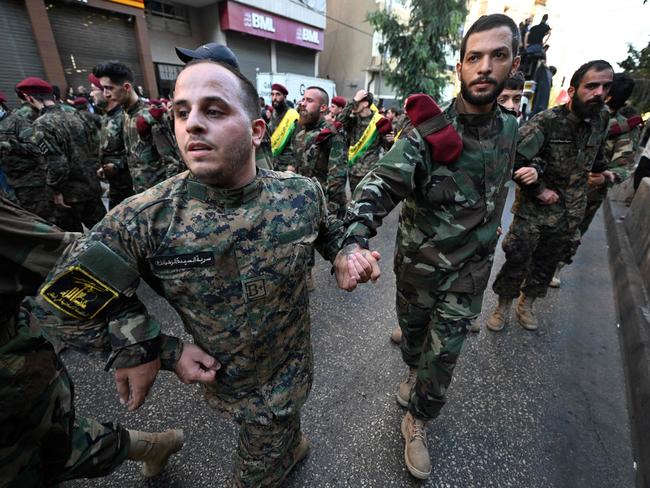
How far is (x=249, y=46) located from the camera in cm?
1717

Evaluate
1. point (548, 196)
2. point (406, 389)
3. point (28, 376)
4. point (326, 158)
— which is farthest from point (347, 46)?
point (28, 376)

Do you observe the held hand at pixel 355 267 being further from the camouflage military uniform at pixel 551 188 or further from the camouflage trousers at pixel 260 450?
the camouflage military uniform at pixel 551 188

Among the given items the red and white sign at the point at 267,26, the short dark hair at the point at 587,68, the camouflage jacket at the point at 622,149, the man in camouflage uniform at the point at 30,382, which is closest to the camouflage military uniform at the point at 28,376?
the man in camouflage uniform at the point at 30,382

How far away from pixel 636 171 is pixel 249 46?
1747cm

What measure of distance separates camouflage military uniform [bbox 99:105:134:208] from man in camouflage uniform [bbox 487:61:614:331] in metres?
3.96

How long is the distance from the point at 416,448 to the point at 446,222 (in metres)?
1.31

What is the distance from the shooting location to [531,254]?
2.84 metres

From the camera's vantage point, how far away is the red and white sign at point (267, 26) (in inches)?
606

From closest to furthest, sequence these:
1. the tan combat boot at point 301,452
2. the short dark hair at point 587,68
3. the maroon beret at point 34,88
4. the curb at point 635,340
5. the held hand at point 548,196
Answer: the tan combat boot at point 301,452, the curb at point 635,340, the short dark hair at point 587,68, the held hand at point 548,196, the maroon beret at point 34,88

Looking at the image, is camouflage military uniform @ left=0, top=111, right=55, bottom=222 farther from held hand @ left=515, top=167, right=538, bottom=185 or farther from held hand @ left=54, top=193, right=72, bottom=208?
held hand @ left=515, top=167, right=538, bottom=185

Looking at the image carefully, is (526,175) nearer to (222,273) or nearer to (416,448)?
(416,448)

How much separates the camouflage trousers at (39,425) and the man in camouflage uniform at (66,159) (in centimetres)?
312

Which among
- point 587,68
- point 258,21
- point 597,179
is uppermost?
point 258,21

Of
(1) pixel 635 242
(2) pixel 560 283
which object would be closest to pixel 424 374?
(2) pixel 560 283
